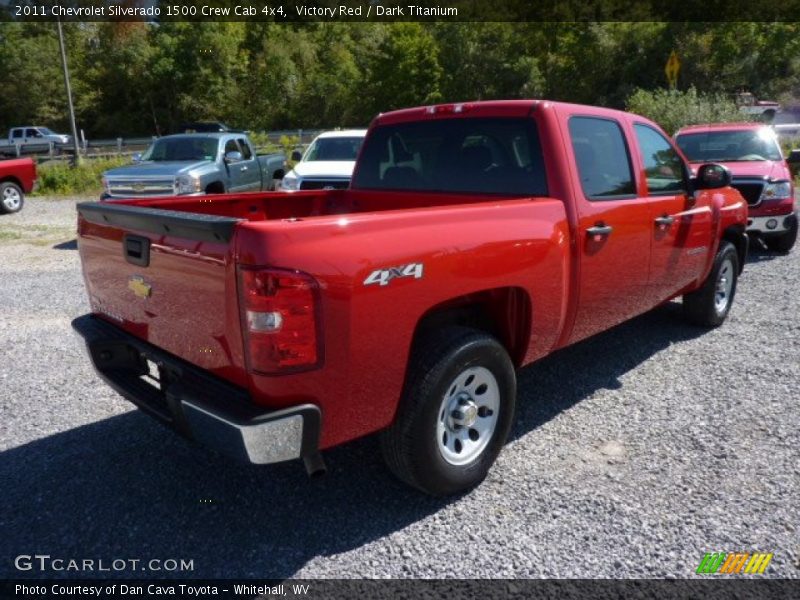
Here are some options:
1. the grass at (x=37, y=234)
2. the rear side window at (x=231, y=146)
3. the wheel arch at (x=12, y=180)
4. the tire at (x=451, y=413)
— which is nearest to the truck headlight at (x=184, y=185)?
the rear side window at (x=231, y=146)

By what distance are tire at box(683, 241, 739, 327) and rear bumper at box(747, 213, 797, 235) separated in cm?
281

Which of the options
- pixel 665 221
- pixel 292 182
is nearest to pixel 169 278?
pixel 665 221

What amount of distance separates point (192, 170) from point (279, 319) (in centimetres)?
892

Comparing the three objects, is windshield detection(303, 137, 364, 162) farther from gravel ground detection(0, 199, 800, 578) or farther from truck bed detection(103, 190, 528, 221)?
gravel ground detection(0, 199, 800, 578)

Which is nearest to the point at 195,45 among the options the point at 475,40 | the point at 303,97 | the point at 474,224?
the point at 303,97

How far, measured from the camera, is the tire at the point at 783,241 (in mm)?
8234

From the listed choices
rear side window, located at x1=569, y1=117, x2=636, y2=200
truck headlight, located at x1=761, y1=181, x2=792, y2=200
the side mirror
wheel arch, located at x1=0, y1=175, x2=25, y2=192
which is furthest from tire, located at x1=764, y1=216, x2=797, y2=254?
wheel arch, located at x1=0, y1=175, x2=25, y2=192

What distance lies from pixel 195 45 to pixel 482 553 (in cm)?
5446

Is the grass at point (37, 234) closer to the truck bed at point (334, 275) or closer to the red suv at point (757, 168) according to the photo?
the truck bed at point (334, 275)

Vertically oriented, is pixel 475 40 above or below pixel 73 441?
above

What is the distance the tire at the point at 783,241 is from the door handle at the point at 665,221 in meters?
4.99

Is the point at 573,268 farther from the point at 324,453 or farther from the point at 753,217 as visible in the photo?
the point at 753,217

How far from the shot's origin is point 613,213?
3.72m

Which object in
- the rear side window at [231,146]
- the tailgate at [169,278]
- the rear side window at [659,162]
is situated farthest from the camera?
the rear side window at [231,146]
